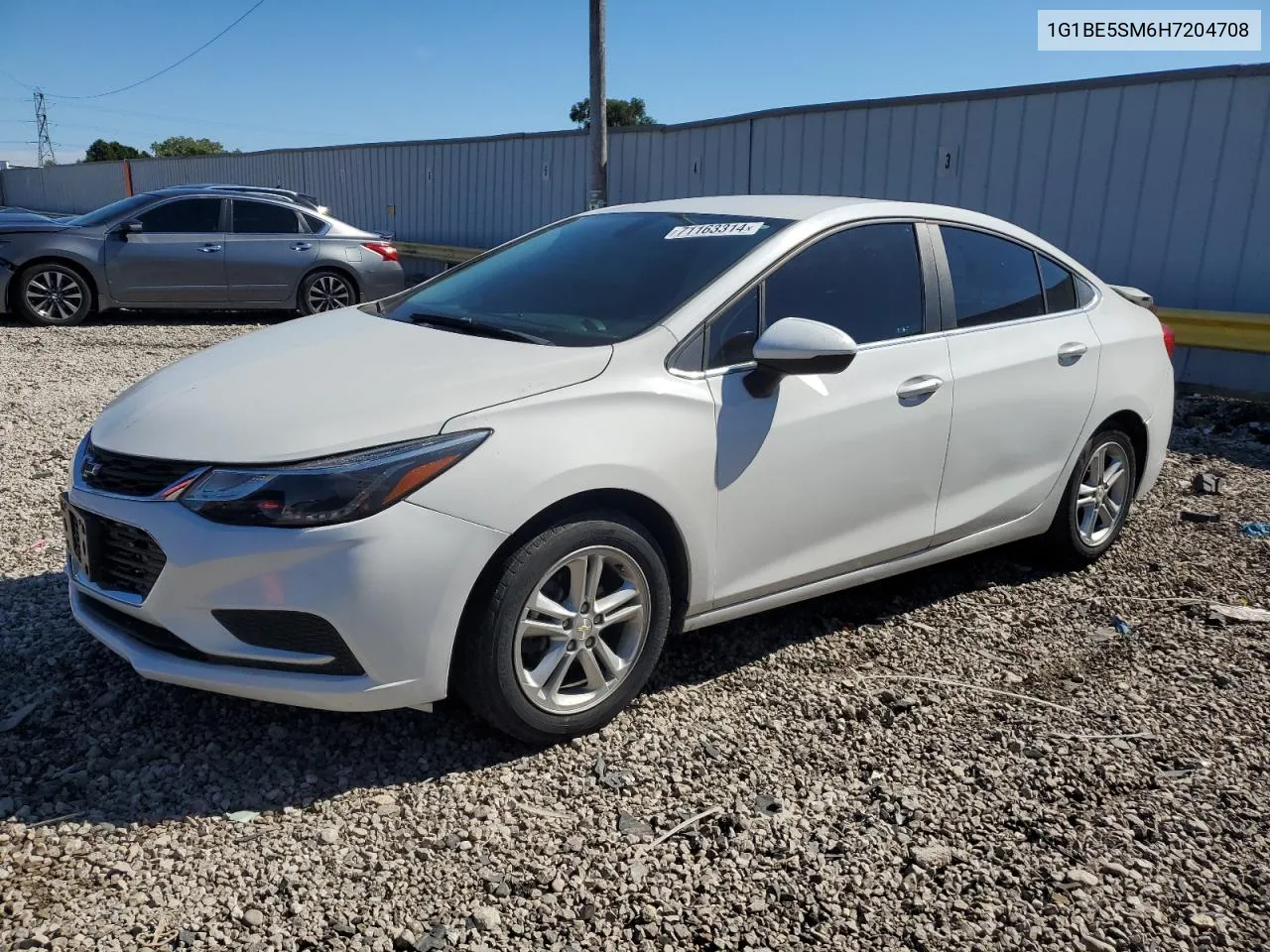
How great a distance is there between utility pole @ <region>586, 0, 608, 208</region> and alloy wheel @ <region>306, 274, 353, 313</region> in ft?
12.2

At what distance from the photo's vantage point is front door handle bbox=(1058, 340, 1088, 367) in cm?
453

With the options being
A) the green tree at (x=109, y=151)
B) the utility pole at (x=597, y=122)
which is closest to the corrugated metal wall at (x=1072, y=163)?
the utility pole at (x=597, y=122)

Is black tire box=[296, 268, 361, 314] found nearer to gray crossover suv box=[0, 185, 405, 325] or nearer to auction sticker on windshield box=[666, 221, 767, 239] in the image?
gray crossover suv box=[0, 185, 405, 325]

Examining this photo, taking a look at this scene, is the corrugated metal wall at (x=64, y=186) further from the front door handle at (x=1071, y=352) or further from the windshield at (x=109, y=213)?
the front door handle at (x=1071, y=352)

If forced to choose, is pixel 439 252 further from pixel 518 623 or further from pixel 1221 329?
pixel 518 623

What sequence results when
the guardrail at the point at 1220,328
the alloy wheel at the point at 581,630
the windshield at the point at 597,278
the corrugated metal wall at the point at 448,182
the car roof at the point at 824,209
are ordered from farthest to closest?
the corrugated metal wall at the point at 448,182 → the guardrail at the point at 1220,328 → the car roof at the point at 824,209 → the windshield at the point at 597,278 → the alloy wheel at the point at 581,630

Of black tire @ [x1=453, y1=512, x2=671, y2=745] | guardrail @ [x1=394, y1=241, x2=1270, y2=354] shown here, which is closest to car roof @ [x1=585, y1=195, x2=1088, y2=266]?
black tire @ [x1=453, y1=512, x2=671, y2=745]

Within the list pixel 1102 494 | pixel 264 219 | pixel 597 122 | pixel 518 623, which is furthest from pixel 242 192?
pixel 518 623

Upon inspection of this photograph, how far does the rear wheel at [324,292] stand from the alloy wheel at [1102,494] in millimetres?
9386

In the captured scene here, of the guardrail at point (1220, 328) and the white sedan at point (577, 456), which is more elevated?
the white sedan at point (577, 456)

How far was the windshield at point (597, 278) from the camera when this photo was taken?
3.58 m

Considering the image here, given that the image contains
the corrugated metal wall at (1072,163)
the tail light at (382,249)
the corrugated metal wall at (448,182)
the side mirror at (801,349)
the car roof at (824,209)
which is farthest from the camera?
the corrugated metal wall at (448,182)

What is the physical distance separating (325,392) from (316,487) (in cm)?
43

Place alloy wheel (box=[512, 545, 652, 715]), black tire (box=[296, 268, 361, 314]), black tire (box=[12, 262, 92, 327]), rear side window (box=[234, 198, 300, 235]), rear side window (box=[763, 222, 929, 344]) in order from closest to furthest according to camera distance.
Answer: alloy wheel (box=[512, 545, 652, 715])
rear side window (box=[763, 222, 929, 344])
black tire (box=[12, 262, 92, 327])
rear side window (box=[234, 198, 300, 235])
black tire (box=[296, 268, 361, 314])
